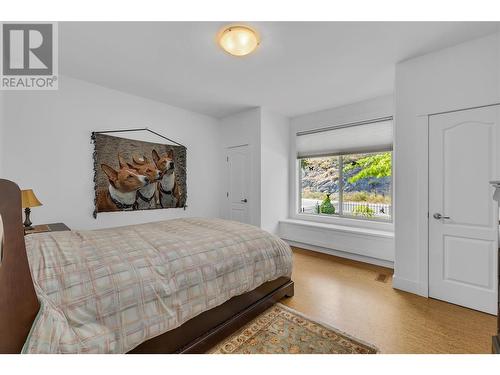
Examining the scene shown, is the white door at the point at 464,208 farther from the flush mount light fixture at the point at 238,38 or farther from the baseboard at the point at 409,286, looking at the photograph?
the flush mount light fixture at the point at 238,38

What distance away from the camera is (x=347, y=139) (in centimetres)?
409

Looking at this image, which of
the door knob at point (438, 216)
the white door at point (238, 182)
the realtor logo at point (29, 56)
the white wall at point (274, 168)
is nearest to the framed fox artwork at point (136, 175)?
the realtor logo at point (29, 56)

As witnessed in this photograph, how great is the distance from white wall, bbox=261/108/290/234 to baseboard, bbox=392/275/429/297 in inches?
84.8

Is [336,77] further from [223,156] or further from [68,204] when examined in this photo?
[68,204]

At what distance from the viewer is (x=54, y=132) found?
293cm

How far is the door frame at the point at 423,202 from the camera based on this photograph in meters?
2.52

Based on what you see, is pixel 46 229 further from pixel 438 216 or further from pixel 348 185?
pixel 348 185

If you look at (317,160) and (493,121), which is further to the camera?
(317,160)

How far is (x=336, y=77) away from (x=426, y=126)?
4.02ft

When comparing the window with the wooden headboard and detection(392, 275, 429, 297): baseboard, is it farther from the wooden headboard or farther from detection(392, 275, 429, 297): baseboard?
the wooden headboard

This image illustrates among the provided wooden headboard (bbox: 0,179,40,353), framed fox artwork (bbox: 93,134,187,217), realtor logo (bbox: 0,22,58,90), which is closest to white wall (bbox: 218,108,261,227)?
framed fox artwork (bbox: 93,134,187,217)

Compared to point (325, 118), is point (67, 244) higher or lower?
lower

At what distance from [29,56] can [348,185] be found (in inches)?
184

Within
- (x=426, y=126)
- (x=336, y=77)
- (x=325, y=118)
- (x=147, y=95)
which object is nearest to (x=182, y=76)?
(x=147, y=95)
